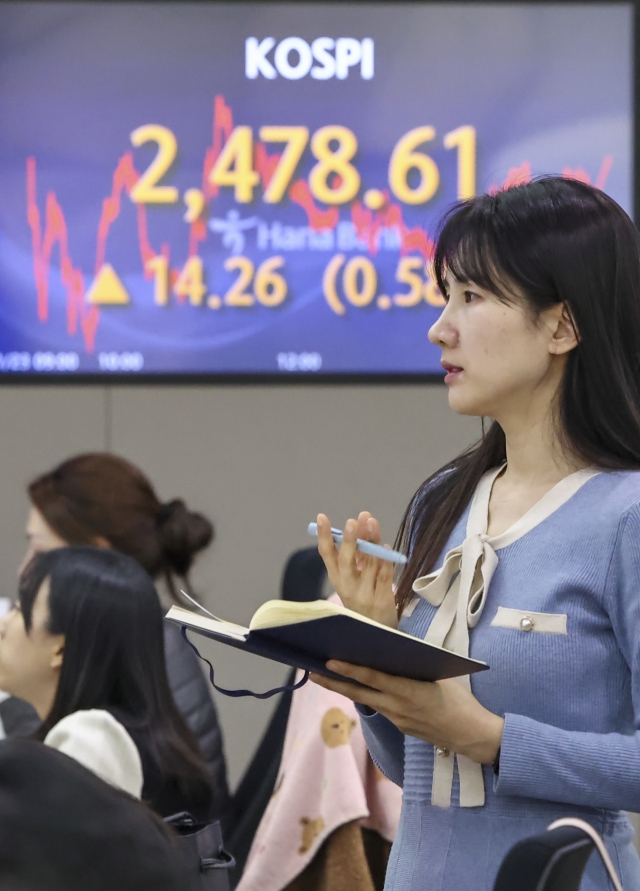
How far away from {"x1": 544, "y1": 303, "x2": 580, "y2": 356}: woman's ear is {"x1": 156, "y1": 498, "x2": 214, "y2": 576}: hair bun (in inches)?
76.0

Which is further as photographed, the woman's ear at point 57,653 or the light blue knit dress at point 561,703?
the woman's ear at point 57,653

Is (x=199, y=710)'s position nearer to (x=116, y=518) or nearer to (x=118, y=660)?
(x=118, y=660)

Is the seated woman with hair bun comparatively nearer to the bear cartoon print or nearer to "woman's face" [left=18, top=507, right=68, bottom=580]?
"woman's face" [left=18, top=507, right=68, bottom=580]

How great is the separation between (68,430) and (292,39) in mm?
1236

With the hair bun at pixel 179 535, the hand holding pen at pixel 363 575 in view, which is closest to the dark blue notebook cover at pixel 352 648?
the hand holding pen at pixel 363 575

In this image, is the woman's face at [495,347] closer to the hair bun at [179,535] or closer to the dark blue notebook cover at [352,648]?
the dark blue notebook cover at [352,648]

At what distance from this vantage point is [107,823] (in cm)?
61

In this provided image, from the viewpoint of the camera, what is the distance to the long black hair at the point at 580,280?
1.14 metres

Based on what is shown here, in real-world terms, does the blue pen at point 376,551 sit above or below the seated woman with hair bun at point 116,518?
above

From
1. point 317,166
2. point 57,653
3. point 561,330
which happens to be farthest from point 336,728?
point 317,166

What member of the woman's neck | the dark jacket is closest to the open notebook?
the woman's neck

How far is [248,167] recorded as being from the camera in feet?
10.6

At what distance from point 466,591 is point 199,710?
136 cm

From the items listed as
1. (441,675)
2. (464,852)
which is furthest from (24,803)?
(464,852)
